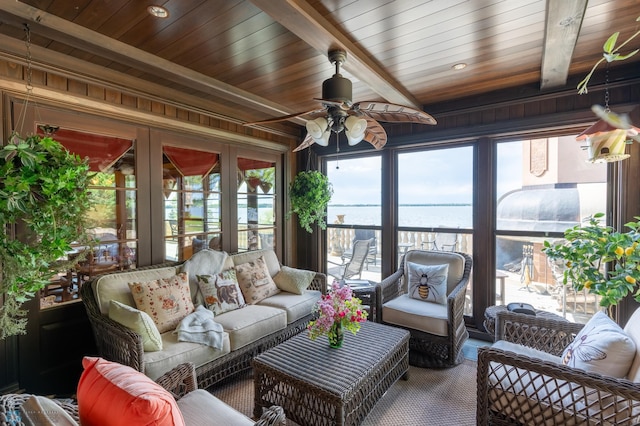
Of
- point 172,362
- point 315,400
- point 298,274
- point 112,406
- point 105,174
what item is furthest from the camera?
point 298,274

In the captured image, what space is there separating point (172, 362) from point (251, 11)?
241 centimetres

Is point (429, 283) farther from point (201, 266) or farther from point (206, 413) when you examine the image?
point (206, 413)

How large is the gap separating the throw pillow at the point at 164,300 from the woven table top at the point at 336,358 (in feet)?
2.95

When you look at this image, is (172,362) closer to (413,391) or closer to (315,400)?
(315,400)

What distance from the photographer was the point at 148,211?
3.10 meters

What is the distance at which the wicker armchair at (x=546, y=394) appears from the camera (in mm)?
1516

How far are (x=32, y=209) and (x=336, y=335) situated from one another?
2.13 meters

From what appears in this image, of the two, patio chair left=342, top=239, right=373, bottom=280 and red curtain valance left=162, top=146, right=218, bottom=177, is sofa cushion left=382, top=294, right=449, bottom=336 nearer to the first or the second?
patio chair left=342, top=239, right=373, bottom=280

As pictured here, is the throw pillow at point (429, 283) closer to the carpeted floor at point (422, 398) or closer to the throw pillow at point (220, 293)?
the carpeted floor at point (422, 398)

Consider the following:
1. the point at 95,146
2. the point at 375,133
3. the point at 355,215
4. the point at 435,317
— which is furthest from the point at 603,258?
the point at 95,146

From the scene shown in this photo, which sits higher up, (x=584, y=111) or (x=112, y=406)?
(x=584, y=111)

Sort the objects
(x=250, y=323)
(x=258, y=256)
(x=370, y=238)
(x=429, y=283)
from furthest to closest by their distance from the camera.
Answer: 1. (x=370, y=238)
2. (x=258, y=256)
3. (x=429, y=283)
4. (x=250, y=323)

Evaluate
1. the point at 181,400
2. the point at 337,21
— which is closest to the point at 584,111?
the point at 337,21

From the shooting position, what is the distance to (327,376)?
1958 millimetres
